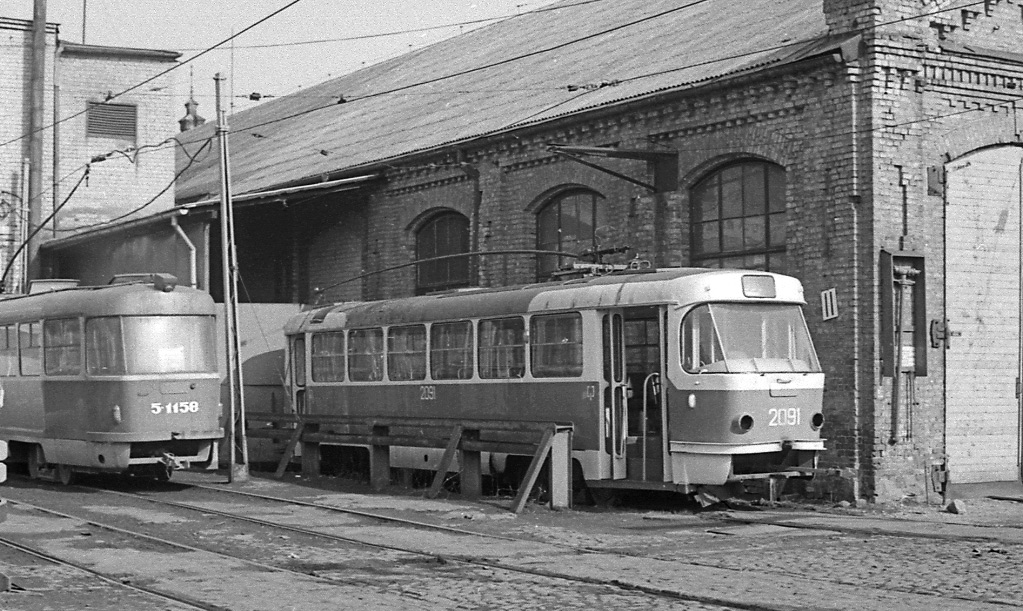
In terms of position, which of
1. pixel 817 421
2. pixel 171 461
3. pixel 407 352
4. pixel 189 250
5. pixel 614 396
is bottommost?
pixel 171 461

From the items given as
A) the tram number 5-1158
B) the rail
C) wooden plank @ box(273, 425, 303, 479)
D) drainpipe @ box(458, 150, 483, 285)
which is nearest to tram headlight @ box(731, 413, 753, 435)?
the tram number 5-1158

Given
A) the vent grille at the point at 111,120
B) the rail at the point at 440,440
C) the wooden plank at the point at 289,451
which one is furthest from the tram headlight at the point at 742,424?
the vent grille at the point at 111,120

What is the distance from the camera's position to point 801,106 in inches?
724

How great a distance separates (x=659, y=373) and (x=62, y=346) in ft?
28.2

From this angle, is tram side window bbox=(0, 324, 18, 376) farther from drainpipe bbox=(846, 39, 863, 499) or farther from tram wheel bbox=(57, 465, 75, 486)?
drainpipe bbox=(846, 39, 863, 499)

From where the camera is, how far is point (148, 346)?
19.5 metres

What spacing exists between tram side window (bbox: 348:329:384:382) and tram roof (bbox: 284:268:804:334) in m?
0.19

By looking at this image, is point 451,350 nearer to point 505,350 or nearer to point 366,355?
point 505,350

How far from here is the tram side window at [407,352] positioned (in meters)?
20.2

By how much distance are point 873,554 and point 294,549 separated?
17.1ft

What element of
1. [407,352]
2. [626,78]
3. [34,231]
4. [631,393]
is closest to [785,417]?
[631,393]

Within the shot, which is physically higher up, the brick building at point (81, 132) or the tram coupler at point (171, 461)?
the brick building at point (81, 132)

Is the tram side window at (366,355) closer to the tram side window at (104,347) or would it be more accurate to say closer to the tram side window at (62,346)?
the tram side window at (104,347)

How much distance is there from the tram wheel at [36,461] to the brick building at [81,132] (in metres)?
13.2
